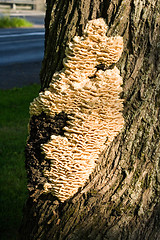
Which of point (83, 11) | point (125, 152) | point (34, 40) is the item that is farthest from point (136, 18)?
point (34, 40)

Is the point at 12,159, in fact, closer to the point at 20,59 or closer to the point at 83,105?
the point at 83,105

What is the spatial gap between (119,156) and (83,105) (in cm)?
37

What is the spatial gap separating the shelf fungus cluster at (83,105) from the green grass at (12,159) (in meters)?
1.66

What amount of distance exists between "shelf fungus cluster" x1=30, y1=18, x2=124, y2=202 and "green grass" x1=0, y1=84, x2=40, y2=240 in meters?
1.66

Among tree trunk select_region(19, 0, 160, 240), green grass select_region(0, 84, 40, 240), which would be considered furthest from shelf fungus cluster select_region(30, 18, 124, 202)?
green grass select_region(0, 84, 40, 240)

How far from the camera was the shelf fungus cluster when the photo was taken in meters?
1.65

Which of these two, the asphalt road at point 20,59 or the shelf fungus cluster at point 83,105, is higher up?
the shelf fungus cluster at point 83,105

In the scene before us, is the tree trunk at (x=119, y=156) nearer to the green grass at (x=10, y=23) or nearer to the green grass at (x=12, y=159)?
the green grass at (x=12, y=159)

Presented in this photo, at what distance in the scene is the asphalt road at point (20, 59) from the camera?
934 cm

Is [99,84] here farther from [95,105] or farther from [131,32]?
[131,32]

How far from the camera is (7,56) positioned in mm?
12602

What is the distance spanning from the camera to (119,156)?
1.82m

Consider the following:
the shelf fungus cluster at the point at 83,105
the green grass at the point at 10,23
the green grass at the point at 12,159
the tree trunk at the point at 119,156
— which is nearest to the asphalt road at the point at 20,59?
the green grass at the point at 12,159

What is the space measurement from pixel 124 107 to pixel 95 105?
19 centimetres
